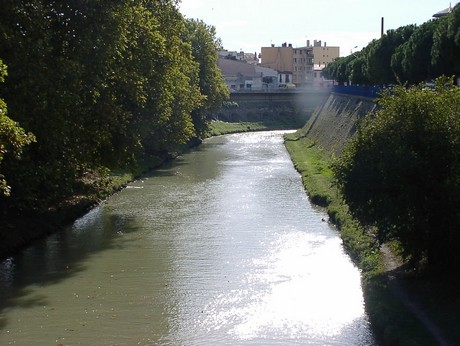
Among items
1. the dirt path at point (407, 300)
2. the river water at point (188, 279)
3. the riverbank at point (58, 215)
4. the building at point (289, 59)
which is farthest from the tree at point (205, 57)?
the building at point (289, 59)

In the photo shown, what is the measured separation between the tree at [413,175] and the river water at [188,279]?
Result: 7.39 ft

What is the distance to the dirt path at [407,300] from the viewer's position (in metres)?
15.0

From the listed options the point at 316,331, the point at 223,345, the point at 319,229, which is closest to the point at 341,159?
A: the point at 316,331

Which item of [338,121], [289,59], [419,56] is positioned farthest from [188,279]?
[289,59]

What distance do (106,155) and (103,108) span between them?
3.13 metres

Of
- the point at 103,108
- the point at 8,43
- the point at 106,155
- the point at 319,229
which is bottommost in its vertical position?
the point at 319,229

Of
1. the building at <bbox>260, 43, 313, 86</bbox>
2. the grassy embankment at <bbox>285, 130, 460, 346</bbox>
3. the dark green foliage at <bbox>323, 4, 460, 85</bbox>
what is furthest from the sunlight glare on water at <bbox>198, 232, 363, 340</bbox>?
the building at <bbox>260, 43, 313, 86</bbox>

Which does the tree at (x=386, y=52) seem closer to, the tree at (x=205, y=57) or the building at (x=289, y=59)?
the tree at (x=205, y=57)

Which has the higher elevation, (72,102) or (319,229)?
(72,102)

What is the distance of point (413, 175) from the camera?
18328 mm

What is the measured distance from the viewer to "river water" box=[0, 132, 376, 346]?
55.7ft

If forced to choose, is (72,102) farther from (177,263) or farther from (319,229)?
(319,229)

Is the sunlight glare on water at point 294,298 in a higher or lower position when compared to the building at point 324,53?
lower

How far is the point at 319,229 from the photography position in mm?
28000
